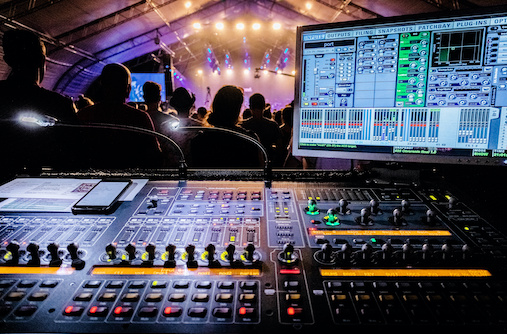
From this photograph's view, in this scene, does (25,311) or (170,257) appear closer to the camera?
(25,311)

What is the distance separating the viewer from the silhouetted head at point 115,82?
8.27 feet

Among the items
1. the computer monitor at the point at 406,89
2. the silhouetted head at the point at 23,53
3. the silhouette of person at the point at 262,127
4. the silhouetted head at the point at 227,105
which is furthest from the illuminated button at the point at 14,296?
the silhouette of person at the point at 262,127

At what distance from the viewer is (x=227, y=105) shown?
2.84 metres

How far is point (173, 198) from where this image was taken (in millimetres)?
1179

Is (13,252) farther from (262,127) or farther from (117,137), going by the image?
(262,127)

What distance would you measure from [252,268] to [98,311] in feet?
1.13

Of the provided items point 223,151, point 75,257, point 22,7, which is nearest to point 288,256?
point 75,257

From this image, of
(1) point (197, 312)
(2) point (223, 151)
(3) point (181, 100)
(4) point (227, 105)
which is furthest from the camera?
(3) point (181, 100)

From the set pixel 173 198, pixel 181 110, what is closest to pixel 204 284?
pixel 173 198

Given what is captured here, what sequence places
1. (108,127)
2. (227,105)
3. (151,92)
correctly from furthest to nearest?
(151,92) < (227,105) < (108,127)

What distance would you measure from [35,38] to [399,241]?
8.13 feet

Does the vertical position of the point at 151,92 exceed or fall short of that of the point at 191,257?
it exceeds it

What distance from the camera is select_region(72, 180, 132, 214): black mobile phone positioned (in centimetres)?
104

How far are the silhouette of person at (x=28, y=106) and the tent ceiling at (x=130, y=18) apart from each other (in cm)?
688
